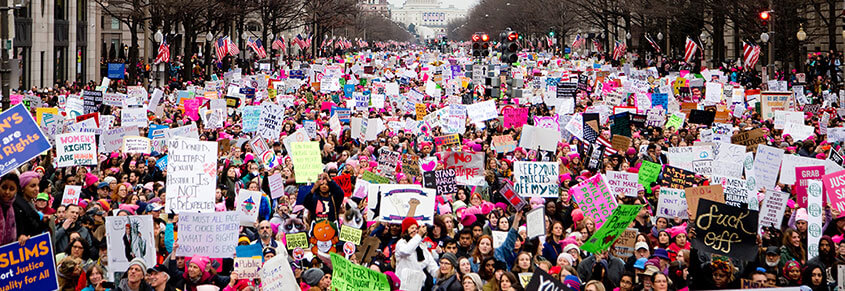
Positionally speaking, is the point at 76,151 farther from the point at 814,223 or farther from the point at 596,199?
the point at 814,223

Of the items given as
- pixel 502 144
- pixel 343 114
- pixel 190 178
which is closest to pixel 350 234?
pixel 190 178

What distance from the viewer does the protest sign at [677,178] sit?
548 inches

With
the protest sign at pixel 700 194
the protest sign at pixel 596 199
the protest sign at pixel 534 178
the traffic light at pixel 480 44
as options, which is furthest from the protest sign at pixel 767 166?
the traffic light at pixel 480 44

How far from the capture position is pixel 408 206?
1127 centimetres

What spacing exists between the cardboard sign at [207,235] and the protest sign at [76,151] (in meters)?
5.77

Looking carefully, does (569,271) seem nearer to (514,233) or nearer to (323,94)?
(514,233)

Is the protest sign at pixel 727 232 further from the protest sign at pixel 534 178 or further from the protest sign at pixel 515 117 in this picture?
the protest sign at pixel 515 117

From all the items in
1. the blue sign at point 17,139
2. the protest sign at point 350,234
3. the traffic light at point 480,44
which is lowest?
the protest sign at point 350,234

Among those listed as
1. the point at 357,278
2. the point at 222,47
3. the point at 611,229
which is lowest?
the point at 357,278

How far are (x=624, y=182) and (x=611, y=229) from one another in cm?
392

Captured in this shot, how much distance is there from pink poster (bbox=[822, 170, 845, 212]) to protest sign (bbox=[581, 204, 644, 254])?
2.87 m

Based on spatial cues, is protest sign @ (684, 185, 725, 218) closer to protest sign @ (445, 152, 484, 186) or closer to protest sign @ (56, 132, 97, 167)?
protest sign @ (445, 152, 484, 186)

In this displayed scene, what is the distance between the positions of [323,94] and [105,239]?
2341 centimetres

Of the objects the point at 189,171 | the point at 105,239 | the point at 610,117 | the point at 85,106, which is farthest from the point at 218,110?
the point at 105,239
